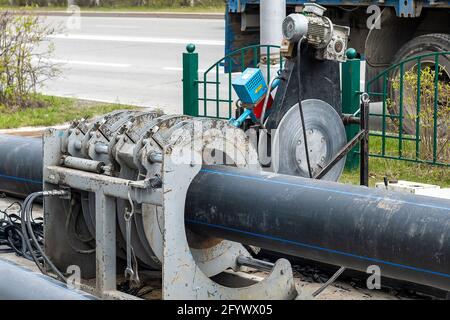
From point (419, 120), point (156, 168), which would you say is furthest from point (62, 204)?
point (419, 120)

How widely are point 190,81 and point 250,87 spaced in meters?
3.54

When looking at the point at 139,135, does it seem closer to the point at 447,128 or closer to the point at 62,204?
the point at 62,204

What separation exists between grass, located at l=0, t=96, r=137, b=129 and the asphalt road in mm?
872

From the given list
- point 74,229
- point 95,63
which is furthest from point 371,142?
point 95,63

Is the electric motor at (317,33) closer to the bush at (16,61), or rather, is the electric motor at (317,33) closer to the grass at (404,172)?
the grass at (404,172)

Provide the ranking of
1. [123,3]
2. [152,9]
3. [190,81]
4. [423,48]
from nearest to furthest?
[190,81]
[423,48]
[152,9]
[123,3]

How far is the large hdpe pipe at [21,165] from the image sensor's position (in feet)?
21.9

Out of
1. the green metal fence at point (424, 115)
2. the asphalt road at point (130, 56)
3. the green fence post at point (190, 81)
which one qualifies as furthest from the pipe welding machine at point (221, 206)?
the asphalt road at point (130, 56)

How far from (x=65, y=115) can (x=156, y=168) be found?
7.66 metres

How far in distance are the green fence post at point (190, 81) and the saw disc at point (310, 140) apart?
11.4ft

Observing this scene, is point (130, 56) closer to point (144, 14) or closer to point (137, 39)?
point (137, 39)

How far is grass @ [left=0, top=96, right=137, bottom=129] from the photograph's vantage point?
11594 millimetres

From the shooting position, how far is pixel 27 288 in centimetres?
256

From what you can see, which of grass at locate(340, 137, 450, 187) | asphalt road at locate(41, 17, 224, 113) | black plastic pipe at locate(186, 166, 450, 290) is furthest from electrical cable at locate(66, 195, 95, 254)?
asphalt road at locate(41, 17, 224, 113)
